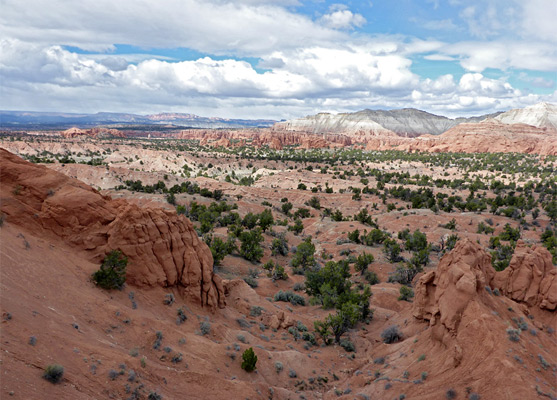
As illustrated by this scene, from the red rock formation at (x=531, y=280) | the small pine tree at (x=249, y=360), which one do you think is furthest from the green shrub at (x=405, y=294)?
the small pine tree at (x=249, y=360)

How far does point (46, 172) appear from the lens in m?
18.1

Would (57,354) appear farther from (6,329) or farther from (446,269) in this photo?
(446,269)

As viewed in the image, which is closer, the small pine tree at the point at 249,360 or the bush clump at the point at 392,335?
the small pine tree at the point at 249,360

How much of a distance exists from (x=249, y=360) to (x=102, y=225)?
9.94 metres

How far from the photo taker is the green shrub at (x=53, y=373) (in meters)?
8.83

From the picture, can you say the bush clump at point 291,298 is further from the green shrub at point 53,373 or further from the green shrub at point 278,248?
the green shrub at point 53,373

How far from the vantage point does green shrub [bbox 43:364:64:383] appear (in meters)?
8.83

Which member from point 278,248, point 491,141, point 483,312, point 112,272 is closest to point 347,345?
point 483,312

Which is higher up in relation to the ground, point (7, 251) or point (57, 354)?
point (7, 251)

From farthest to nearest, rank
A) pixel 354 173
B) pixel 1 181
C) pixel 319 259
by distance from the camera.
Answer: pixel 354 173 → pixel 319 259 → pixel 1 181

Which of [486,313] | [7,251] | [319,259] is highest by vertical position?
[7,251]

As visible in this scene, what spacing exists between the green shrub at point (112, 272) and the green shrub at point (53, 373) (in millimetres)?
6687

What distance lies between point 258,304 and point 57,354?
1479 centimetres

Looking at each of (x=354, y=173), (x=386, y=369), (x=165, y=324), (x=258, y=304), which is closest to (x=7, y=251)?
(x=165, y=324)
